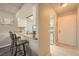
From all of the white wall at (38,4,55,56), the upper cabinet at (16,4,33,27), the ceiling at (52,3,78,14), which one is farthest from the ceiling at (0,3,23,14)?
the ceiling at (52,3,78,14)

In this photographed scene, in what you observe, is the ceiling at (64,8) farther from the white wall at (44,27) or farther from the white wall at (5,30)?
the white wall at (5,30)

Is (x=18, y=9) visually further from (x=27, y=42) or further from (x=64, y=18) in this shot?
(x=64, y=18)

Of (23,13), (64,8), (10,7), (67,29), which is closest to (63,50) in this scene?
(67,29)

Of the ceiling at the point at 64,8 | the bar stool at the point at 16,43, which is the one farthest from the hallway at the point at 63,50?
the ceiling at the point at 64,8

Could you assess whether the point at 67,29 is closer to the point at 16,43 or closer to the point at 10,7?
the point at 16,43

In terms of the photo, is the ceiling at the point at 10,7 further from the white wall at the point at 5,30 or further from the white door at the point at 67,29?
the white door at the point at 67,29

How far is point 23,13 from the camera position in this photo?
1.43m

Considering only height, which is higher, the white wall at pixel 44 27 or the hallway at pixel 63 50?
the white wall at pixel 44 27

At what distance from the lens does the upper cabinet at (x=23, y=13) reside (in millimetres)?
1377

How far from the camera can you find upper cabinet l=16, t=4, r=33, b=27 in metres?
1.38

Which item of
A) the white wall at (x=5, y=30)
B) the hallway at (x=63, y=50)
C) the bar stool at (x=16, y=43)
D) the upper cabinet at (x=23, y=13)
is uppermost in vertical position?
the upper cabinet at (x=23, y=13)

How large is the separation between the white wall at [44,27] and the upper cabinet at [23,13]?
0.56 feet

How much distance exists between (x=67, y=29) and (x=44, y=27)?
42 centimetres

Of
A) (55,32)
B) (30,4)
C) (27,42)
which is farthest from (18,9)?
(55,32)
